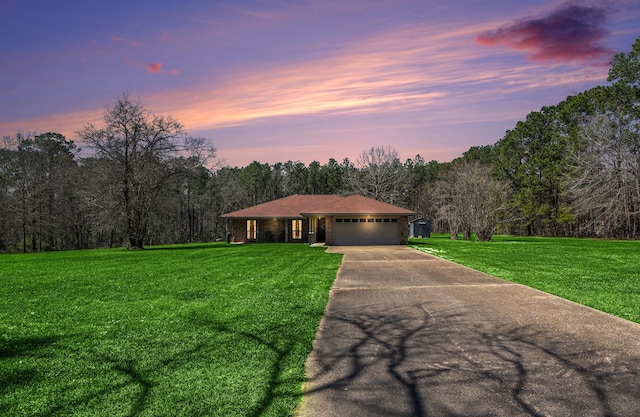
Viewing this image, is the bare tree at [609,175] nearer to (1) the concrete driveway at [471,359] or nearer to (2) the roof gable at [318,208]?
(2) the roof gable at [318,208]

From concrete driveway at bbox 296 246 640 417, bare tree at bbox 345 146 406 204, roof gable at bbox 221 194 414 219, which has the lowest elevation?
concrete driveway at bbox 296 246 640 417

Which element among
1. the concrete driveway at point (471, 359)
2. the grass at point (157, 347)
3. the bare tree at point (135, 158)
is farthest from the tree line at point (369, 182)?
the concrete driveway at point (471, 359)

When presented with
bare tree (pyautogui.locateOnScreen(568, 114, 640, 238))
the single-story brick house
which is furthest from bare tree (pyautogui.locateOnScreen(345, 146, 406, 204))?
bare tree (pyautogui.locateOnScreen(568, 114, 640, 238))

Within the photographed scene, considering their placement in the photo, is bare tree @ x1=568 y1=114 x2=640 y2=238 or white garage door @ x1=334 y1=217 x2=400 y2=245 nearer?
white garage door @ x1=334 y1=217 x2=400 y2=245

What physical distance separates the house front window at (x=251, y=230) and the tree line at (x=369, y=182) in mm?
5868

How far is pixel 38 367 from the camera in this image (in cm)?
512

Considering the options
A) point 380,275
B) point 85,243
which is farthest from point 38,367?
point 85,243

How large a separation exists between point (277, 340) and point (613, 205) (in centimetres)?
3797

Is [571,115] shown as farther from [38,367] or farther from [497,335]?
[38,367]

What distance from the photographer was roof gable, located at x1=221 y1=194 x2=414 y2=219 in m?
29.4

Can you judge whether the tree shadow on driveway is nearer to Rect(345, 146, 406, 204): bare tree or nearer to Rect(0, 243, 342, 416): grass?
Rect(0, 243, 342, 416): grass

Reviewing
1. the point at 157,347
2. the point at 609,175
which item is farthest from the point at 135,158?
the point at 609,175

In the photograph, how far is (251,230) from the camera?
33.9 meters

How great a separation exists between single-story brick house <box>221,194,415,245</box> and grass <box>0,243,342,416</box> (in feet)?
58.8
